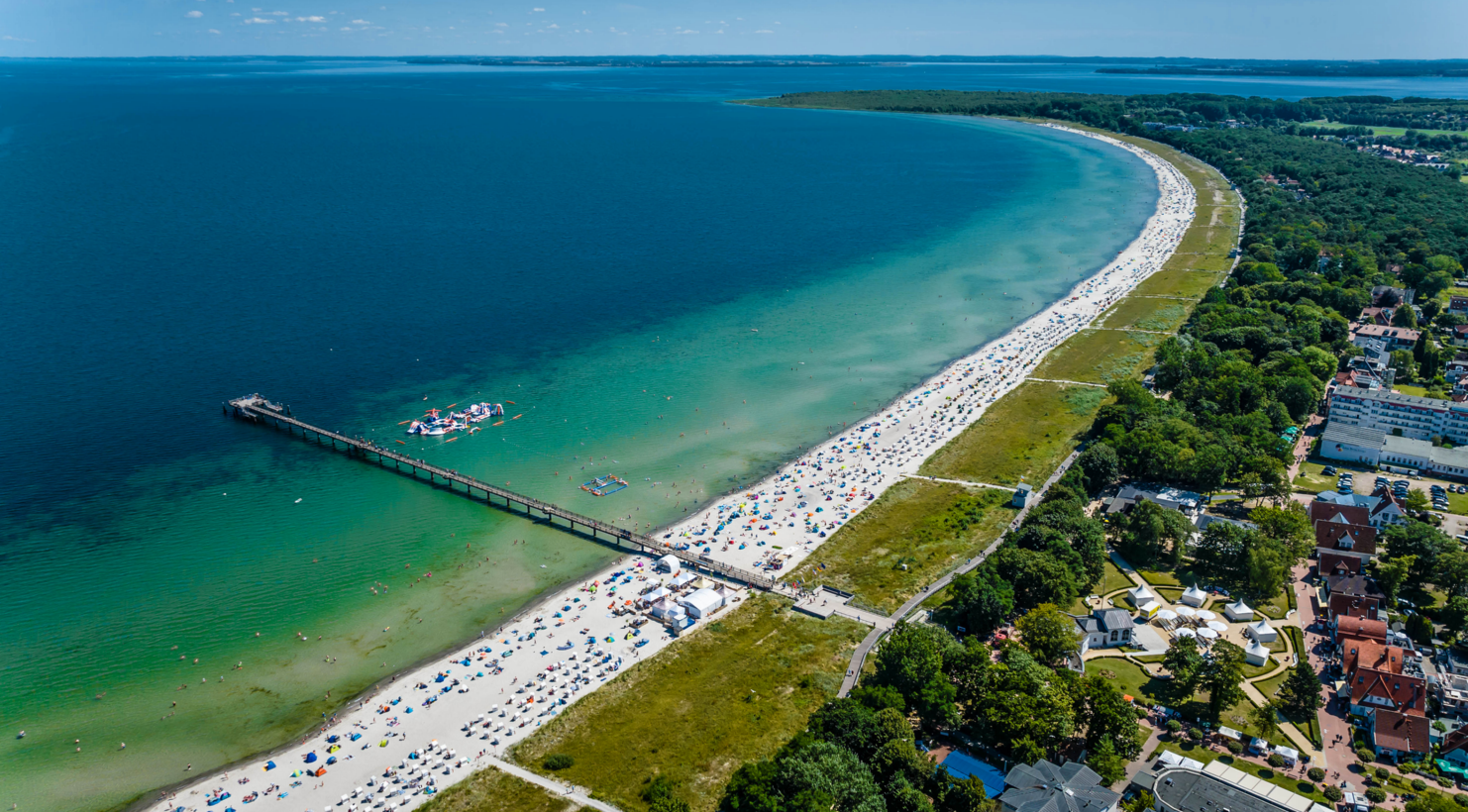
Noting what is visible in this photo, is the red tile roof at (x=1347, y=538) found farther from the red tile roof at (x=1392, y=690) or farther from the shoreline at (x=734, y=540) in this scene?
the shoreline at (x=734, y=540)

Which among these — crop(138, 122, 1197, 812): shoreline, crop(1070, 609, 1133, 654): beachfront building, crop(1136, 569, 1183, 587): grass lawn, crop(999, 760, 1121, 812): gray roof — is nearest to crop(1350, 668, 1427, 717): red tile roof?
crop(1070, 609, 1133, 654): beachfront building

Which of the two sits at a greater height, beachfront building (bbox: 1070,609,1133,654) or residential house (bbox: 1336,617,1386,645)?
residential house (bbox: 1336,617,1386,645)

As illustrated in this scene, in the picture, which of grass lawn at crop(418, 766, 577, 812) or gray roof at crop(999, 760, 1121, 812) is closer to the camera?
gray roof at crop(999, 760, 1121, 812)

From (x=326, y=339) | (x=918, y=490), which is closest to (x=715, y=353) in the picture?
(x=918, y=490)

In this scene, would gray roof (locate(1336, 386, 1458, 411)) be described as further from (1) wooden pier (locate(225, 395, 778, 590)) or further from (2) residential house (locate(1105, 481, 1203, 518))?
(1) wooden pier (locate(225, 395, 778, 590))

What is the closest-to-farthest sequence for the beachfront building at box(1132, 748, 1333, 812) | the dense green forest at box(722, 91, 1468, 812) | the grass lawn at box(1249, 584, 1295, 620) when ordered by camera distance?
the beachfront building at box(1132, 748, 1333, 812)
the dense green forest at box(722, 91, 1468, 812)
the grass lawn at box(1249, 584, 1295, 620)

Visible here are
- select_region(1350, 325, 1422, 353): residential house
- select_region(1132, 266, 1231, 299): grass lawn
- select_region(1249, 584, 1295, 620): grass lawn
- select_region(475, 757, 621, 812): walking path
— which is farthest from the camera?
select_region(1132, 266, 1231, 299): grass lawn
